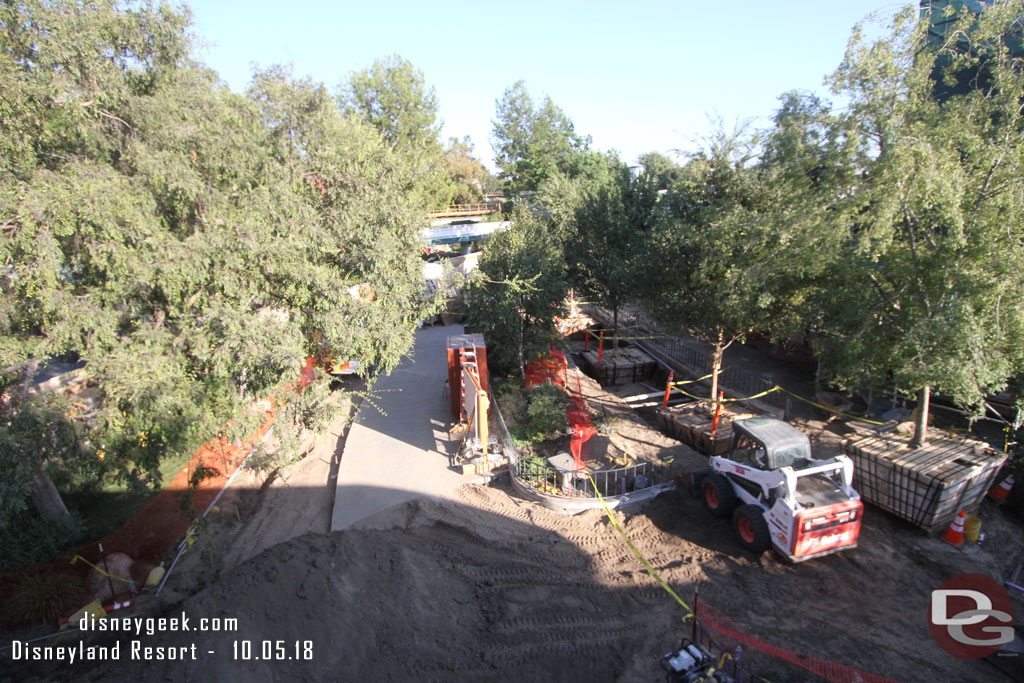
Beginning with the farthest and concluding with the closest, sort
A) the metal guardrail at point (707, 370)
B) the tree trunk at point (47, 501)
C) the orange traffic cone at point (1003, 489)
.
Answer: the metal guardrail at point (707, 370) < the tree trunk at point (47, 501) < the orange traffic cone at point (1003, 489)

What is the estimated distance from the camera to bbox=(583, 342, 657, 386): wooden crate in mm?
17016

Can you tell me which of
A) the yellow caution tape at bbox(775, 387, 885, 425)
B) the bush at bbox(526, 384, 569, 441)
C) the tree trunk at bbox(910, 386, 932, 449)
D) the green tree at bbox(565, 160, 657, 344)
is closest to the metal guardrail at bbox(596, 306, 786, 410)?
the yellow caution tape at bbox(775, 387, 885, 425)

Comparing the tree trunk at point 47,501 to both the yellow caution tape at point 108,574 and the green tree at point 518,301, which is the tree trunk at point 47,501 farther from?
the green tree at point 518,301

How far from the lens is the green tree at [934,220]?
747cm

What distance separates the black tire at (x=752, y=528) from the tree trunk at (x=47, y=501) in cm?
1258

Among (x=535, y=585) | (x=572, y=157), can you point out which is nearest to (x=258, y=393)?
(x=535, y=585)

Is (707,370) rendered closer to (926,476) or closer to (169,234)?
(926,476)

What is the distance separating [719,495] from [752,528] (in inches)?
32.8

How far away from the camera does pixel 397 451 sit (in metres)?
12.1

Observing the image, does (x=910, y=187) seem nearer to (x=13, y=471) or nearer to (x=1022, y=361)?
(x=1022, y=361)

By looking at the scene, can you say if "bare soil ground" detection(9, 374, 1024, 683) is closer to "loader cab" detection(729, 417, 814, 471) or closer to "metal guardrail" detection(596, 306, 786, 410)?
"loader cab" detection(729, 417, 814, 471)

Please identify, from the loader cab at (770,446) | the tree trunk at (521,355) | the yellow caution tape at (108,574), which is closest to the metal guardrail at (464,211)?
the tree trunk at (521,355)

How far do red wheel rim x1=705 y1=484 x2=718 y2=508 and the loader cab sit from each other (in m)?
0.68

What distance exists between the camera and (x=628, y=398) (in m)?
14.7
